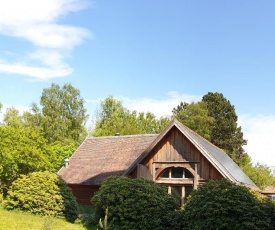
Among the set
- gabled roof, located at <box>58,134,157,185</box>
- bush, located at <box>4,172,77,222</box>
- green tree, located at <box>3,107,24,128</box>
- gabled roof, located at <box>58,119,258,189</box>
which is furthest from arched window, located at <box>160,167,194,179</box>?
green tree, located at <box>3,107,24,128</box>

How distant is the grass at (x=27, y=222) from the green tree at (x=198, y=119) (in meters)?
33.0

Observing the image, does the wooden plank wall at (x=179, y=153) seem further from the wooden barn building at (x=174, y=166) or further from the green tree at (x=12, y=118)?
the green tree at (x=12, y=118)

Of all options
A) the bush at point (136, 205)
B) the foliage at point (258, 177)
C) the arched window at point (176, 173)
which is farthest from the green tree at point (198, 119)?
the bush at point (136, 205)

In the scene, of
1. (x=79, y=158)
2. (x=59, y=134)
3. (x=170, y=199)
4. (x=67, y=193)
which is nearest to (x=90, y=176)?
(x=79, y=158)

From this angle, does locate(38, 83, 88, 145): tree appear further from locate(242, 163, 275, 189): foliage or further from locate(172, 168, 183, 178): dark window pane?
locate(172, 168, 183, 178): dark window pane

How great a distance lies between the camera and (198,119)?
170 feet

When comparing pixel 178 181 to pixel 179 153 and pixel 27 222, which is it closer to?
pixel 179 153

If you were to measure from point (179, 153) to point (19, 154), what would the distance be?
975 centimetres

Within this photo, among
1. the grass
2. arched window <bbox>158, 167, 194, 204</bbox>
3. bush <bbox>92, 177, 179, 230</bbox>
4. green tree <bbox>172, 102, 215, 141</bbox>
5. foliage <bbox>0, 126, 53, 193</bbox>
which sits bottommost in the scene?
the grass

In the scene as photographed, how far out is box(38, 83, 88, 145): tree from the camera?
58250 mm

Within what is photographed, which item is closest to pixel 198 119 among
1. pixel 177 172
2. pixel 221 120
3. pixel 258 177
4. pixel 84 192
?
pixel 221 120

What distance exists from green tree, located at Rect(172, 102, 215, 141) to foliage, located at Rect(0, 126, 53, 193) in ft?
88.8

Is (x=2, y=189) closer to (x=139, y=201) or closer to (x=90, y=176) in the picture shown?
(x=90, y=176)

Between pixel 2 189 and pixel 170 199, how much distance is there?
38.9 feet
